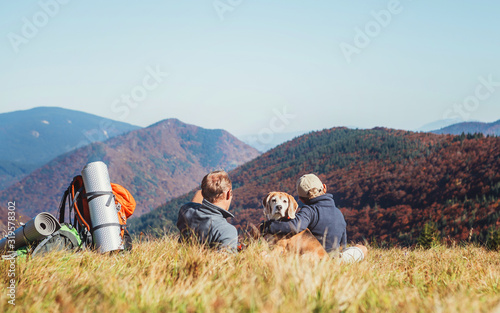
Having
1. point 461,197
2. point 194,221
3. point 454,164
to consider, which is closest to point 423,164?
point 454,164

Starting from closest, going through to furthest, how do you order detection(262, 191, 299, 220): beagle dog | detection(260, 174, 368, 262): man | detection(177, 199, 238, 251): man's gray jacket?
detection(177, 199, 238, 251): man's gray jacket → detection(260, 174, 368, 262): man → detection(262, 191, 299, 220): beagle dog

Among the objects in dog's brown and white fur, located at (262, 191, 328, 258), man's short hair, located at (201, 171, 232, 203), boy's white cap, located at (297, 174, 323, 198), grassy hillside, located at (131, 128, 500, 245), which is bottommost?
grassy hillside, located at (131, 128, 500, 245)

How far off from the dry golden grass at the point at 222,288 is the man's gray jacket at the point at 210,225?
0.47 m

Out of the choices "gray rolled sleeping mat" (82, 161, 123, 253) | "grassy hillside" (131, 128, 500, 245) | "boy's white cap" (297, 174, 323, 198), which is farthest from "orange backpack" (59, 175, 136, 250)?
"grassy hillside" (131, 128, 500, 245)

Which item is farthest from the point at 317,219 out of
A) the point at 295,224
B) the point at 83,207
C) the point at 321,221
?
the point at 83,207

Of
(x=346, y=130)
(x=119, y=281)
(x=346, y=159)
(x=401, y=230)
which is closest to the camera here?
(x=119, y=281)

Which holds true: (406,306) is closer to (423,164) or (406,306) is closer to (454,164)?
(454,164)

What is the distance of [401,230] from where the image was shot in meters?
76.2

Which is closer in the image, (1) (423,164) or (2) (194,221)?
(2) (194,221)

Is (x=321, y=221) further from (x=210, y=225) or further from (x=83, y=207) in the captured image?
(x=83, y=207)

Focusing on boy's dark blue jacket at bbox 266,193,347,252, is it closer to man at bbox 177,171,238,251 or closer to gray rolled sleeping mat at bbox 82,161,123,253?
man at bbox 177,171,238,251

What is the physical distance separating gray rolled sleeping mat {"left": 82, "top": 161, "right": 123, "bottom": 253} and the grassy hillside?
47.3 m

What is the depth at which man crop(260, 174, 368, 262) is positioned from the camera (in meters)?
4.21

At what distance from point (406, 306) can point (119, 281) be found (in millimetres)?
1776
